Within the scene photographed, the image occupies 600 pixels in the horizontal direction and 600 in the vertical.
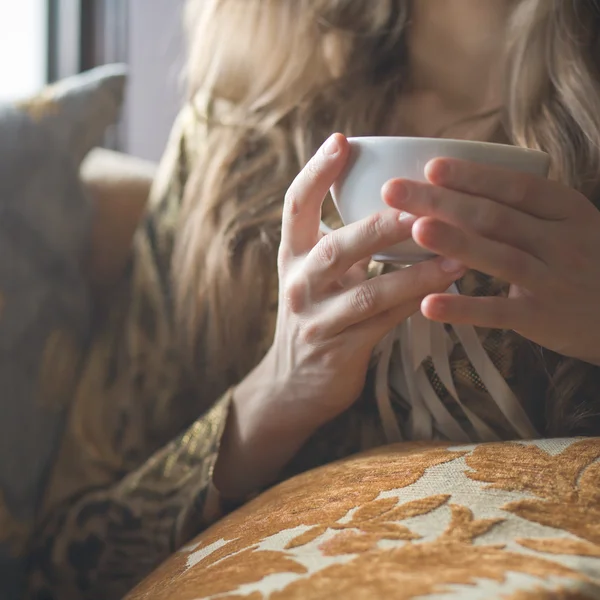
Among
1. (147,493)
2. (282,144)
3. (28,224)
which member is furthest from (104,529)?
(282,144)

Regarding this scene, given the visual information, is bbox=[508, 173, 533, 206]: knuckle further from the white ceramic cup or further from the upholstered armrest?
the upholstered armrest

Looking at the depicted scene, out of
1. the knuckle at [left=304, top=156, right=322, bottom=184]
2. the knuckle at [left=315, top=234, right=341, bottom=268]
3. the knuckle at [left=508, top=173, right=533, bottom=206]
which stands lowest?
the knuckle at [left=315, top=234, right=341, bottom=268]

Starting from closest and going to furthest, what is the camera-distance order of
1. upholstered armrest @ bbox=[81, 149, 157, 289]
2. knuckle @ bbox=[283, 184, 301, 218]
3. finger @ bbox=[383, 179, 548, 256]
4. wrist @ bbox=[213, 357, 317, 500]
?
finger @ bbox=[383, 179, 548, 256] → knuckle @ bbox=[283, 184, 301, 218] → wrist @ bbox=[213, 357, 317, 500] → upholstered armrest @ bbox=[81, 149, 157, 289]

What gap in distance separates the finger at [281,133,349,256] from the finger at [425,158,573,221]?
79mm

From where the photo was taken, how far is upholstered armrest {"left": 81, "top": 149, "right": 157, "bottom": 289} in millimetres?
965

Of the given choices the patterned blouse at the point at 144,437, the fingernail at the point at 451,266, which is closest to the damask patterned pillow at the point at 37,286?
the patterned blouse at the point at 144,437

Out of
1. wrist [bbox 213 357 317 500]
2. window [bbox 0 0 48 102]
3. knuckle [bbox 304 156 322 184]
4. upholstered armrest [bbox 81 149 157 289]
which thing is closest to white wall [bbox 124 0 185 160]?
window [bbox 0 0 48 102]

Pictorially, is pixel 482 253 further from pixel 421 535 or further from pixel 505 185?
pixel 421 535

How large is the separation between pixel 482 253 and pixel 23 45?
4.32 feet

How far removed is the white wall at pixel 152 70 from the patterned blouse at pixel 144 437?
508mm

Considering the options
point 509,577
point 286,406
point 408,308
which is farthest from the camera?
point 286,406

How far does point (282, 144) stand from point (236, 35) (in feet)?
0.60

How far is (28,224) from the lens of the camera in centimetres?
84

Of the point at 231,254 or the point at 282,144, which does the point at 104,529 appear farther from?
the point at 282,144
